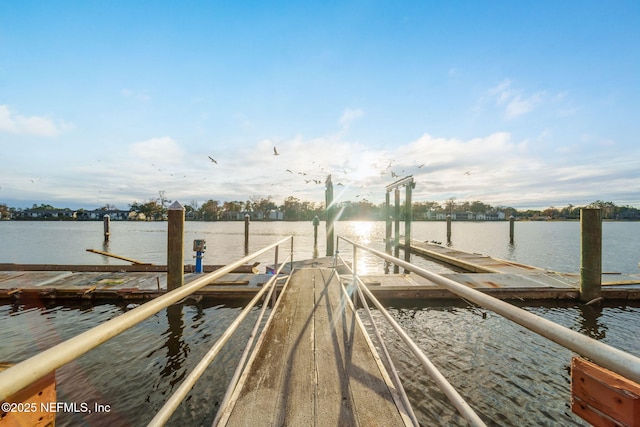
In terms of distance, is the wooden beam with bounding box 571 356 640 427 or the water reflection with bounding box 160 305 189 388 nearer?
the wooden beam with bounding box 571 356 640 427

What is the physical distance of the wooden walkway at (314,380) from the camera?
206 cm

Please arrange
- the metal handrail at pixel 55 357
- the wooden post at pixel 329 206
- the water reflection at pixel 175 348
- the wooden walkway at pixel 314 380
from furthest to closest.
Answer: the wooden post at pixel 329 206, the water reflection at pixel 175 348, the wooden walkway at pixel 314 380, the metal handrail at pixel 55 357

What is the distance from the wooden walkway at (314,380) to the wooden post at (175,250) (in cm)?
444

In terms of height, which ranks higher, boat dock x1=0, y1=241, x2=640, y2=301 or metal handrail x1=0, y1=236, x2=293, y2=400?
metal handrail x1=0, y1=236, x2=293, y2=400

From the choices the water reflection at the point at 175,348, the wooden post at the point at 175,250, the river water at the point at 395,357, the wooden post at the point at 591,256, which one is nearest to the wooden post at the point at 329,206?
the river water at the point at 395,357

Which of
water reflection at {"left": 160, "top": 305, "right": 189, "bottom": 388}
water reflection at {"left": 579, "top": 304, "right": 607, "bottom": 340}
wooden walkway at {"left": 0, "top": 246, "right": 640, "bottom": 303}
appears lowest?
water reflection at {"left": 160, "top": 305, "right": 189, "bottom": 388}

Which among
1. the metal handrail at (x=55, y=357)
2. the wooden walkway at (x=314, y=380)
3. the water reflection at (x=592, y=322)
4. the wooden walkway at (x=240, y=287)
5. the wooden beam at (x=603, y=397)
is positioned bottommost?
the water reflection at (x=592, y=322)

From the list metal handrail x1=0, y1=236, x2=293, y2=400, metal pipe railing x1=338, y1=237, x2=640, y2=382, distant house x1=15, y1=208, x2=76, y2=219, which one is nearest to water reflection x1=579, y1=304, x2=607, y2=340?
metal pipe railing x1=338, y1=237, x2=640, y2=382

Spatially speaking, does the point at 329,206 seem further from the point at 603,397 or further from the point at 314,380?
the point at 603,397

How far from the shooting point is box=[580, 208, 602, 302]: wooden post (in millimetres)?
7895

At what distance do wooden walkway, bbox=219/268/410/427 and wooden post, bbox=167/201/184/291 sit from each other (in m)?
4.44

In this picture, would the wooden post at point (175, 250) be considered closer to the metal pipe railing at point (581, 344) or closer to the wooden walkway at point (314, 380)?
the wooden walkway at point (314, 380)

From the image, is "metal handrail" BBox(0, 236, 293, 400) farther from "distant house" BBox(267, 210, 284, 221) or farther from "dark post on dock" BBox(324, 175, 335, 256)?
"distant house" BBox(267, 210, 284, 221)

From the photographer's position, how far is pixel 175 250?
290 inches
